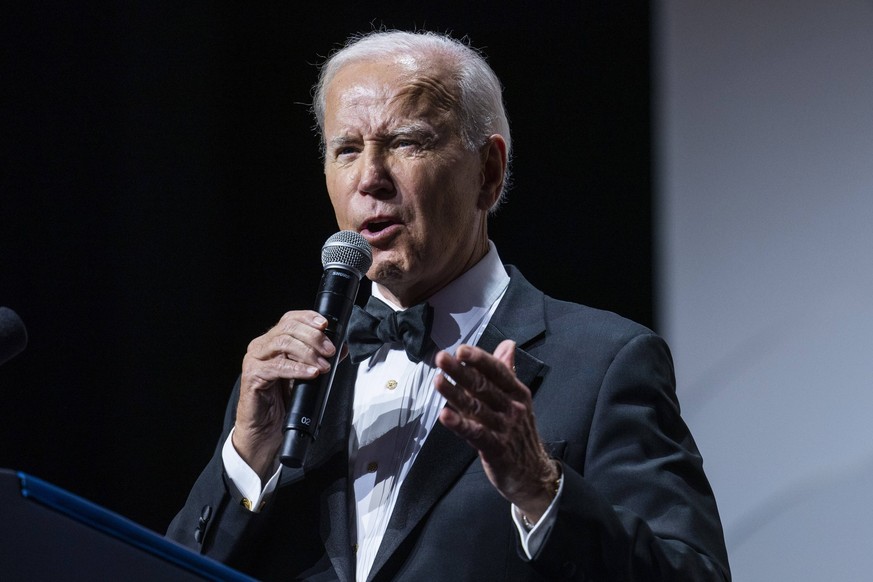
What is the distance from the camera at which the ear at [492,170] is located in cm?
205

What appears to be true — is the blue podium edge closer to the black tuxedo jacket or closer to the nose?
the black tuxedo jacket

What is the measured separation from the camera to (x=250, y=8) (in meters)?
3.33

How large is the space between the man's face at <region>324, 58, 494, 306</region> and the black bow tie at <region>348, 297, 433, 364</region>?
0.06 metres

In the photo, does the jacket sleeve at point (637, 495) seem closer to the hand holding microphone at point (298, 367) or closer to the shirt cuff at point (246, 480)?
the hand holding microphone at point (298, 367)

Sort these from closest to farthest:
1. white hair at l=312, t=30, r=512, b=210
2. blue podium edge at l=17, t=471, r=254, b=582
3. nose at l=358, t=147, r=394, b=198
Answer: blue podium edge at l=17, t=471, r=254, b=582 < nose at l=358, t=147, r=394, b=198 < white hair at l=312, t=30, r=512, b=210

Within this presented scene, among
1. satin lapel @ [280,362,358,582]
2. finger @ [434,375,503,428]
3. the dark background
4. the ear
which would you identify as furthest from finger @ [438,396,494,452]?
the dark background

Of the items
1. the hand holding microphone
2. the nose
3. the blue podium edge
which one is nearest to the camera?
the blue podium edge

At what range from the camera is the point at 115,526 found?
900mm

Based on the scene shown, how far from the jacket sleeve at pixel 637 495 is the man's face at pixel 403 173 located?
41 centimetres

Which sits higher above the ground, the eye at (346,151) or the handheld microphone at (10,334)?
the eye at (346,151)

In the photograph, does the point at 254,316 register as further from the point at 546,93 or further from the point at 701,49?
the point at 701,49

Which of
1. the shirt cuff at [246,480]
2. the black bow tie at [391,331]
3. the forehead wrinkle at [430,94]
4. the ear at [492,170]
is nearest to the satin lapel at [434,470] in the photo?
the black bow tie at [391,331]

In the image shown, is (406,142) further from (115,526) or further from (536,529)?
(115,526)

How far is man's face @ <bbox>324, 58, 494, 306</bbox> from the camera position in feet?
6.08
